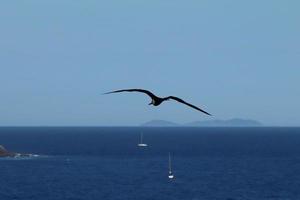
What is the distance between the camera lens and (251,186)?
186m

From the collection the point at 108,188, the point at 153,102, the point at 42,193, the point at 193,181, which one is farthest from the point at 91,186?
the point at 153,102

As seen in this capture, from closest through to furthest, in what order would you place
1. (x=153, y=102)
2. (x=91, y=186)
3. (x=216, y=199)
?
1. (x=153, y=102)
2. (x=216, y=199)
3. (x=91, y=186)

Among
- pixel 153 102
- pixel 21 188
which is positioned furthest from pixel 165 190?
pixel 153 102

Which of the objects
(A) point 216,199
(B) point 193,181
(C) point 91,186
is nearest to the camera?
(A) point 216,199

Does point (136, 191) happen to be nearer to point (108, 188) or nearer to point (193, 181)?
point (108, 188)

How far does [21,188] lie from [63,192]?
1496 cm

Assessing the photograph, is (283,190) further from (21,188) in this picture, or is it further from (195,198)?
(21,188)

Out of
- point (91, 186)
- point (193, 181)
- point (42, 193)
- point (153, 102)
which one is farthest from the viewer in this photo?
point (193, 181)

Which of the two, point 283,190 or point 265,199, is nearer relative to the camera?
point 265,199

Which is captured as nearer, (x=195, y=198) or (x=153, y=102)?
(x=153, y=102)

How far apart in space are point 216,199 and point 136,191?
903 inches

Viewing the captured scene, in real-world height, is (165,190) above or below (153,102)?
below

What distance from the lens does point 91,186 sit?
181250 millimetres

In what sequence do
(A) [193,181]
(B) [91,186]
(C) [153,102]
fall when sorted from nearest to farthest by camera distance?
(C) [153,102], (B) [91,186], (A) [193,181]
